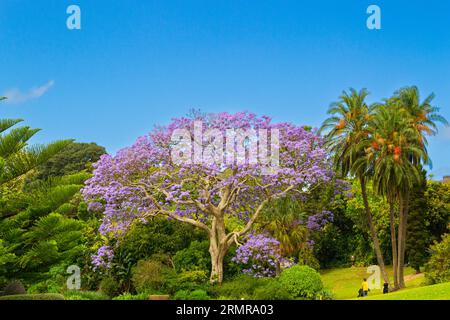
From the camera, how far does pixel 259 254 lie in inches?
933

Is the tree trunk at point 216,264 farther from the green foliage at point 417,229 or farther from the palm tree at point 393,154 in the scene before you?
the green foliage at point 417,229

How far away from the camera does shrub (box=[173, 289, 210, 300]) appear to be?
22.2 m

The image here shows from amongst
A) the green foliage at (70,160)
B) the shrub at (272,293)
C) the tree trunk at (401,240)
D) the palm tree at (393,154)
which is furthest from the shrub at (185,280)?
the green foliage at (70,160)

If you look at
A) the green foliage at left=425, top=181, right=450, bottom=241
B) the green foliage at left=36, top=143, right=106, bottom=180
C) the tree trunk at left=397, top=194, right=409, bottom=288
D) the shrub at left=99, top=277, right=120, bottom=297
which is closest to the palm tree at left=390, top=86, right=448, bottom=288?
the tree trunk at left=397, top=194, right=409, bottom=288

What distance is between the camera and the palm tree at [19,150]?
46.6 feet

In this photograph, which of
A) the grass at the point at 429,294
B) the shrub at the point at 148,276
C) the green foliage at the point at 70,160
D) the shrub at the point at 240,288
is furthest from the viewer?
the green foliage at the point at 70,160

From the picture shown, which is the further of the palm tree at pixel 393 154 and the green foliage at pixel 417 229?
the green foliage at pixel 417 229

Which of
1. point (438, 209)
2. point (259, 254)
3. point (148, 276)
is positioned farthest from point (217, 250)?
point (438, 209)

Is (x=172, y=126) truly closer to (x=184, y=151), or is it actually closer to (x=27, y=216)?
(x=184, y=151)

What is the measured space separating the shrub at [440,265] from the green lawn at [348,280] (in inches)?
64.6

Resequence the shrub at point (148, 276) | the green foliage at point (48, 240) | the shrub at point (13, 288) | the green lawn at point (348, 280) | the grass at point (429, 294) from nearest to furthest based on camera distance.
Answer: the green foliage at point (48, 240), the shrub at point (13, 288), the grass at point (429, 294), the shrub at point (148, 276), the green lawn at point (348, 280)

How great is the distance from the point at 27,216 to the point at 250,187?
11765 millimetres

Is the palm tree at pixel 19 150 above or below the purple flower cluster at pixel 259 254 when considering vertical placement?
above
